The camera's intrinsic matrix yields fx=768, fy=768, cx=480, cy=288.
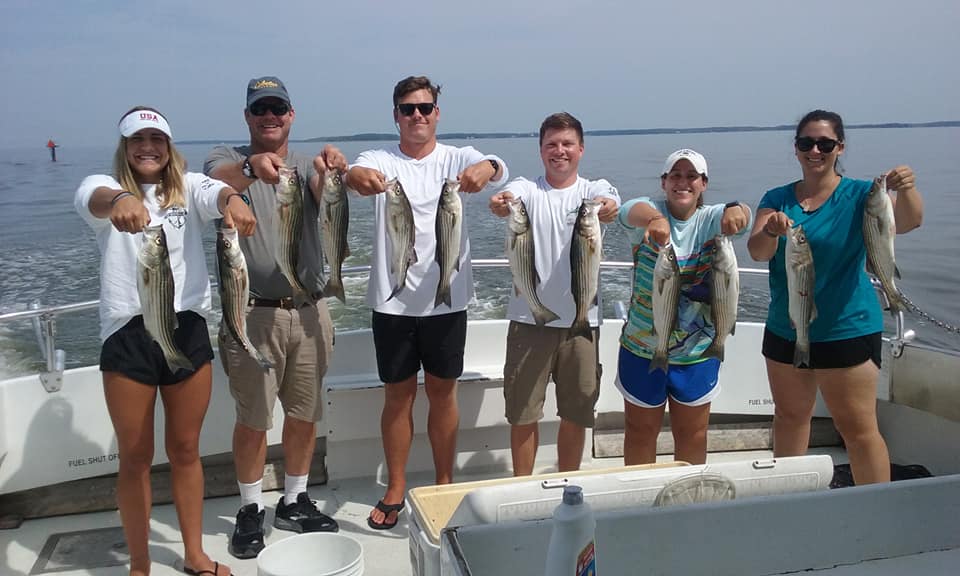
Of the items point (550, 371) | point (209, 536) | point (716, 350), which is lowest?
point (209, 536)

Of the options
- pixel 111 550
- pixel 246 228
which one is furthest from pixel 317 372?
pixel 111 550

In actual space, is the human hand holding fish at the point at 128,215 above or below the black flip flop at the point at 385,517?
above

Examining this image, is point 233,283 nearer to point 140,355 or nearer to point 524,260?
point 140,355

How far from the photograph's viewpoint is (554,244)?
4055mm

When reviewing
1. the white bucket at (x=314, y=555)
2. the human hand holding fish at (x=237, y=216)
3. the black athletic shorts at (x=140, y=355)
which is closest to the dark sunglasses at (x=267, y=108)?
the human hand holding fish at (x=237, y=216)

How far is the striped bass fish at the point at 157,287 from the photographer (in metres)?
3.18

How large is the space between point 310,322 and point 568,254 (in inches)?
55.8

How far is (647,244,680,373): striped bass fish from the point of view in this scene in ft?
11.8

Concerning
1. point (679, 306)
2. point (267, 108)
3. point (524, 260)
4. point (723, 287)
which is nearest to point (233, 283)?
point (267, 108)

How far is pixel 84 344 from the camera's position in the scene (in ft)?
34.4

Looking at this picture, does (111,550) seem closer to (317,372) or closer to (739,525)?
(317,372)

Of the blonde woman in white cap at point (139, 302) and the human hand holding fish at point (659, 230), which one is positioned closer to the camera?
the blonde woman in white cap at point (139, 302)

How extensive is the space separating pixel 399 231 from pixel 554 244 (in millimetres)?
829

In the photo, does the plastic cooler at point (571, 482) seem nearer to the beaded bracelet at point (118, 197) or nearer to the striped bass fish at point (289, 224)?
the striped bass fish at point (289, 224)
